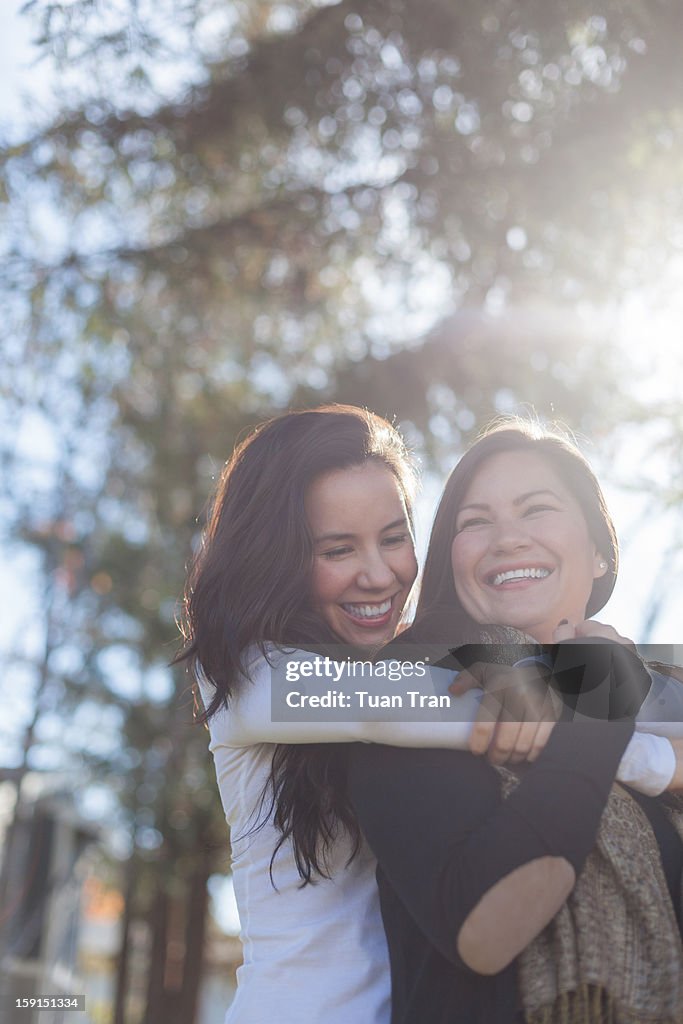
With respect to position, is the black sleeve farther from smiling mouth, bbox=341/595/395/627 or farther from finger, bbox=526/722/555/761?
smiling mouth, bbox=341/595/395/627

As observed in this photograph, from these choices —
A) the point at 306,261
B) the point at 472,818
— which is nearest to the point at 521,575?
the point at 472,818

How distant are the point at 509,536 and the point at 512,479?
5.7 inches

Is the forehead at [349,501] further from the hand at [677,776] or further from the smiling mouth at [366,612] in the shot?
the hand at [677,776]

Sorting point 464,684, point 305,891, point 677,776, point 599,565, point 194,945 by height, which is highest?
point 599,565

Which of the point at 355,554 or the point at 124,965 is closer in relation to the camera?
the point at 355,554

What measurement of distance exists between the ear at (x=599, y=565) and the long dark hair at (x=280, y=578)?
413mm

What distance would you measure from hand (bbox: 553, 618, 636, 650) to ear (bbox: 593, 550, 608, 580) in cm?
31

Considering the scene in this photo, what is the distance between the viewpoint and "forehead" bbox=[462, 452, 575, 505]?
6.81 ft

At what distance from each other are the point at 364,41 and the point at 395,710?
4978mm

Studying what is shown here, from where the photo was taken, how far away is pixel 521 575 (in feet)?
6.49

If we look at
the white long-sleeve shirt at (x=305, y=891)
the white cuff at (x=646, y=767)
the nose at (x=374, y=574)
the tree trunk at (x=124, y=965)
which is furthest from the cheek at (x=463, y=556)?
the tree trunk at (x=124, y=965)

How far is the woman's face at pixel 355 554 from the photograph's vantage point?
2088mm

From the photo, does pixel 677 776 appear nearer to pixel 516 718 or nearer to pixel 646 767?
pixel 646 767

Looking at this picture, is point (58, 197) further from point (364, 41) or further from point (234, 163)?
point (364, 41)
